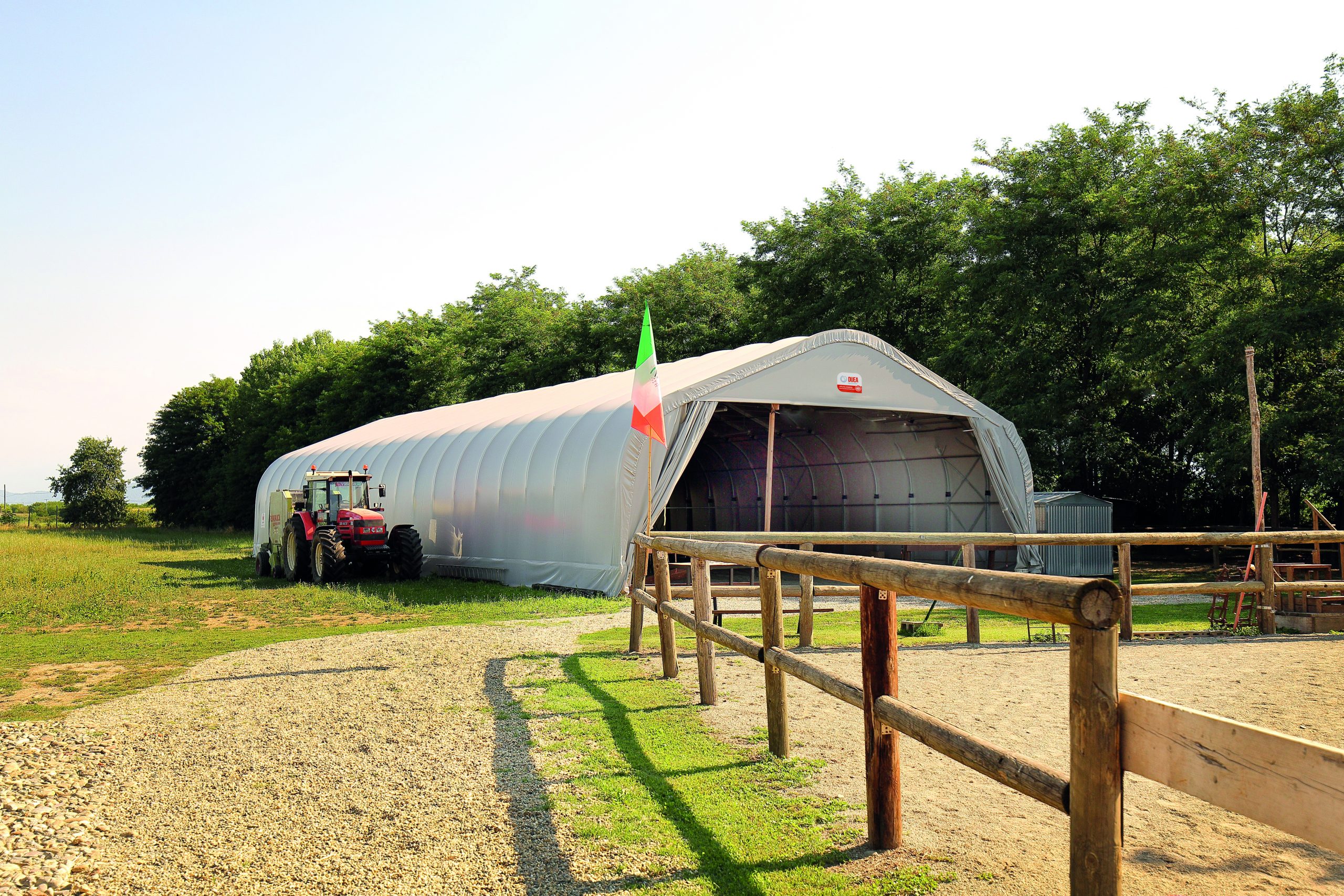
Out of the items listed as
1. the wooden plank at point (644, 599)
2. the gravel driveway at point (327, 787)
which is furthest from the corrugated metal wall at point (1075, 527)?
the gravel driveway at point (327, 787)

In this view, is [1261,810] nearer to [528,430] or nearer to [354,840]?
[354,840]

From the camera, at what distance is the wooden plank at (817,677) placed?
4.47 metres

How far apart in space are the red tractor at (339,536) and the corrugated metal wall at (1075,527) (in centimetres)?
1497

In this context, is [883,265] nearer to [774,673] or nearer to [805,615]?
[805,615]

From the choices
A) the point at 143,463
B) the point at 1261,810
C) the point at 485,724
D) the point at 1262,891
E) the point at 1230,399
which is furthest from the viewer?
the point at 143,463

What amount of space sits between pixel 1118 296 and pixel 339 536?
72.9 ft

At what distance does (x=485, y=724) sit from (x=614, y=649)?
3531mm

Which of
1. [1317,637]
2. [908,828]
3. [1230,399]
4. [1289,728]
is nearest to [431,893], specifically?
[908,828]

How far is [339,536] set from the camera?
1920 centimetres

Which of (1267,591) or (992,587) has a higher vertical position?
(992,587)

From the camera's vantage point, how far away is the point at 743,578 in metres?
21.5

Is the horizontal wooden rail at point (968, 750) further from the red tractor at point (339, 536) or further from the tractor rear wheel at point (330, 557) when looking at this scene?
the red tractor at point (339, 536)

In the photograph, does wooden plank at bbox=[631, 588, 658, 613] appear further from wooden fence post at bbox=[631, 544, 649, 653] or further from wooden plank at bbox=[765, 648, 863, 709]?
wooden plank at bbox=[765, 648, 863, 709]

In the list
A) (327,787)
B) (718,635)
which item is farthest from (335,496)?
(327,787)
